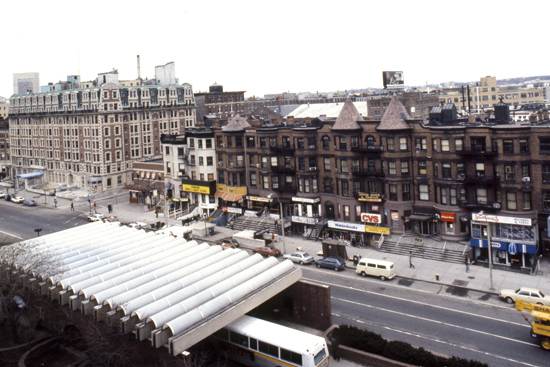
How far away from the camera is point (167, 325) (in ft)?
85.1

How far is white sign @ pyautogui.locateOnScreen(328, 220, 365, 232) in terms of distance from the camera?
56500mm

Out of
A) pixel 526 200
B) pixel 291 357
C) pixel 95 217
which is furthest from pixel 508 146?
pixel 95 217

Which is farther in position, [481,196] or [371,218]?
[371,218]

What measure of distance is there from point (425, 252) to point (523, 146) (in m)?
15.2

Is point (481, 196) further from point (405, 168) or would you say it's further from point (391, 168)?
point (391, 168)

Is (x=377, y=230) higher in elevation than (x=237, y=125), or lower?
lower

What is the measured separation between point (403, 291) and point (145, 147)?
3048 inches

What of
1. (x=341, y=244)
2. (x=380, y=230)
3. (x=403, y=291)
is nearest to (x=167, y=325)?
(x=403, y=291)

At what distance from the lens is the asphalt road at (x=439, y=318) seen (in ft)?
101

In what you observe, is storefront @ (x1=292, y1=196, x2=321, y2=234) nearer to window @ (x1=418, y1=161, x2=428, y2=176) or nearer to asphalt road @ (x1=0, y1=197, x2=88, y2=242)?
window @ (x1=418, y1=161, x2=428, y2=176)

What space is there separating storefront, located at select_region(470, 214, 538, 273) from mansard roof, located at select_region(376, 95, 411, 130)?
44.9ft

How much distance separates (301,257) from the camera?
50.9 metres

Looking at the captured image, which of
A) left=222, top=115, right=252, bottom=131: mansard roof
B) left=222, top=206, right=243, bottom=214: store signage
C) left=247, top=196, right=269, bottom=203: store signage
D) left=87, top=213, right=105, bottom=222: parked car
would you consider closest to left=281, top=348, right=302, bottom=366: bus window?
left=247, top=196, right=269, bottom=203: store signage

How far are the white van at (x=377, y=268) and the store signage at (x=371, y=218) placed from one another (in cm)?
1032
